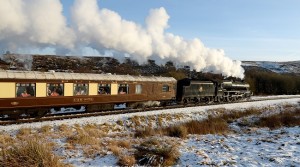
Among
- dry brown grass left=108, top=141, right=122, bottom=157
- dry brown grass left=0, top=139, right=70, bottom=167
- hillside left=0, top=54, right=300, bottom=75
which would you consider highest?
hillside left=0, top=54, right=300, bottom=75

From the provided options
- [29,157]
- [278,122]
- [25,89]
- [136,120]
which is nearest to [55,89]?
[25,89]

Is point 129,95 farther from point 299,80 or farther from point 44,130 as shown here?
point 299,80

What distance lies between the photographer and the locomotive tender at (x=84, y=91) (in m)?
18.7

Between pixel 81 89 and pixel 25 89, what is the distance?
4247mm

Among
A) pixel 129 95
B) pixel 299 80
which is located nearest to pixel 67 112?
pixel 129 95

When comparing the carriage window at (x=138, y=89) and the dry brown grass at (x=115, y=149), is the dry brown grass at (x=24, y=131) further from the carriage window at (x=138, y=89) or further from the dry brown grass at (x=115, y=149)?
the carriage window at (x=138, y=89)

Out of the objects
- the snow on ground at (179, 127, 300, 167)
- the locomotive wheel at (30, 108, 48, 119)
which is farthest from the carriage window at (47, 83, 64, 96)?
the snow on ground at (179, 127, 300, 167)

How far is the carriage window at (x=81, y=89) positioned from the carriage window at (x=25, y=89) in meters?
3.29

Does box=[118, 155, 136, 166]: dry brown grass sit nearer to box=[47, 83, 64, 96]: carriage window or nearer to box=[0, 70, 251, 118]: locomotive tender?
box=[0, 70, 251, 118]: locomotive tender

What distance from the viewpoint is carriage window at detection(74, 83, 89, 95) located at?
875 inches

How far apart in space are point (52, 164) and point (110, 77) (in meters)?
16.5

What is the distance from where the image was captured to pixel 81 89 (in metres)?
22.6

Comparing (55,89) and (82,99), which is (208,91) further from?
(55,89)

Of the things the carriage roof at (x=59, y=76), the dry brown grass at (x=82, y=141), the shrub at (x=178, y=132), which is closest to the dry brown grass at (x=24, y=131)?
the dry brown grass at (x=82, y=141)
